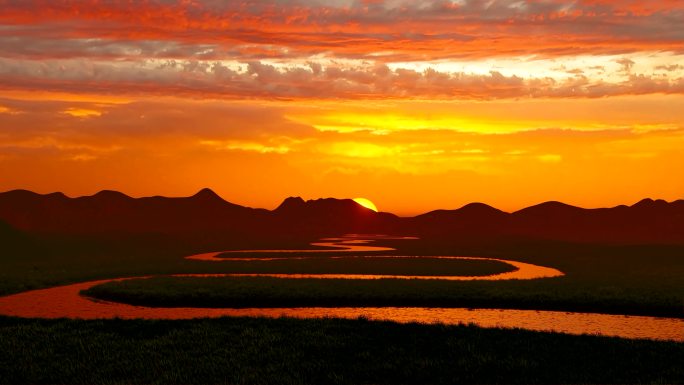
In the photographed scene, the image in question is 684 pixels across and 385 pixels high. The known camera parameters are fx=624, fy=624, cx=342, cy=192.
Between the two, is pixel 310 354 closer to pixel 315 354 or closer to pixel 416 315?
pixel 315 354

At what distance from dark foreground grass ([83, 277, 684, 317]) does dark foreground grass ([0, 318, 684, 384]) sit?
1335 centimetres

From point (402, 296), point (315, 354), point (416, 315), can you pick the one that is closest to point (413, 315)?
point (416, 315)

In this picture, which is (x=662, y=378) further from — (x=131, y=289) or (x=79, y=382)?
(x=131, y=289)

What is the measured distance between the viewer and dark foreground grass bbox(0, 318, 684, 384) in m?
22.0

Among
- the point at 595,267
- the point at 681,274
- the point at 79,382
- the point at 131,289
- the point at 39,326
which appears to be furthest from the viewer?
the point at 595,267

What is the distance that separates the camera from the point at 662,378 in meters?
21.6

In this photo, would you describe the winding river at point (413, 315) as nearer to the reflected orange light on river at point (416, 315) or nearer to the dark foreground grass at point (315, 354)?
the reflected orange light on river at point (416, 315)

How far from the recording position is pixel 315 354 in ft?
82.4

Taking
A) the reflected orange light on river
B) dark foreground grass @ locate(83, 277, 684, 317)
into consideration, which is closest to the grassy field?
the reflected orange light on river

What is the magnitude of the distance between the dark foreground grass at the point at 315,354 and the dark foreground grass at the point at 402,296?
13349 millimetres

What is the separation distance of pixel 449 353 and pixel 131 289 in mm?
31114

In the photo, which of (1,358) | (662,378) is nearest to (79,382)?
(1,358)

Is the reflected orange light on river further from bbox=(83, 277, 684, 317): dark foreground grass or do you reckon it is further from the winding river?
bbox=(83, 277, 684, 317): dark foreground grass

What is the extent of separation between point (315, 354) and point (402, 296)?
20.8 m
